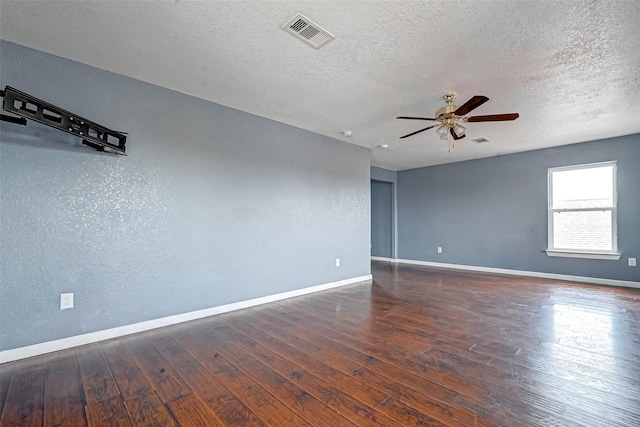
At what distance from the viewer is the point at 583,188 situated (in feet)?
16.1

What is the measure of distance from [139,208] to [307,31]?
220 cm

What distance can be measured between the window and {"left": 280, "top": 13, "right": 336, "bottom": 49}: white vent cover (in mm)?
5331

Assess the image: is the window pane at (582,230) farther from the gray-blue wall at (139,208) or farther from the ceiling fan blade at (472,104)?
the gray-blue wall at (139,208)

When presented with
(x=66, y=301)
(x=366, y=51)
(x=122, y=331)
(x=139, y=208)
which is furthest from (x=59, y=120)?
(x=366, y=51)

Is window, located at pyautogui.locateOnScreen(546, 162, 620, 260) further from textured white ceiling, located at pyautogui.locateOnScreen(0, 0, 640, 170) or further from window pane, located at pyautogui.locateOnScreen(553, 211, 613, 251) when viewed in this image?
textured white ceiling, located at pyautogui.locateOnScreen(0, 0, 640, 170)

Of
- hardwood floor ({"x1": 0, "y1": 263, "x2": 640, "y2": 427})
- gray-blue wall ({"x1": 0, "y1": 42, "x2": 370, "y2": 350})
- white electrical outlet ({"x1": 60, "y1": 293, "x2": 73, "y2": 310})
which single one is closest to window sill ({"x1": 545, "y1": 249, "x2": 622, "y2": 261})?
hardwood floor ({"x1": 0, "y1": 263, "x2": 640, "y2": 427})

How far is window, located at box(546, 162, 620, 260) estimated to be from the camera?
182 inches

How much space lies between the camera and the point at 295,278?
13.0 ft

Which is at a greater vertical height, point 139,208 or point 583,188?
point 583,188

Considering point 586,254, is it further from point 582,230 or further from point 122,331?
point 122,331

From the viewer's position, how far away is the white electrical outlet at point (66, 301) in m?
2.29

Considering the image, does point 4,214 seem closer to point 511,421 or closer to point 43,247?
point 43,247

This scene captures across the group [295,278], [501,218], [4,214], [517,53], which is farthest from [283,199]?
[501,218]

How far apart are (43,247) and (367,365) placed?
2.72m
